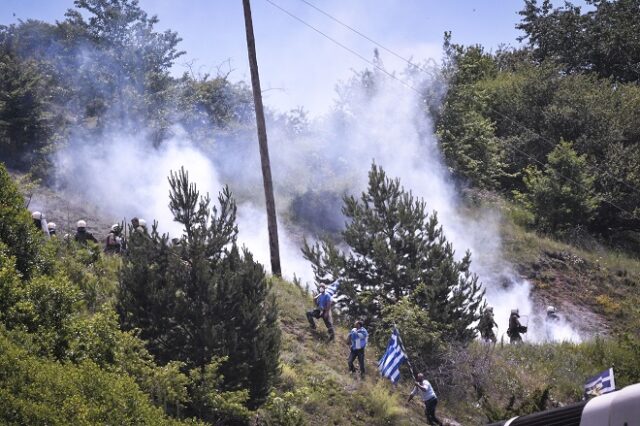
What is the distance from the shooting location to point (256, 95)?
2791cm

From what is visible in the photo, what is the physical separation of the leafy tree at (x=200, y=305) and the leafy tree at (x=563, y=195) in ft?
76.6

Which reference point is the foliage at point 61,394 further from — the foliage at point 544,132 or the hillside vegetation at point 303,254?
the foliage at point 544,132

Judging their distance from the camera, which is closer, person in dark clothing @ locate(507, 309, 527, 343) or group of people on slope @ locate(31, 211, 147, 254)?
group of people on slope @ locate(31, 211, 147, 254)

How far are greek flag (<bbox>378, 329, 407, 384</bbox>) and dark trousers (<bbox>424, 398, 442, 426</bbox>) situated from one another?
1.03 meters

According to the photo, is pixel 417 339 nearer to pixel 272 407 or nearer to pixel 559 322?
pixel 272 407

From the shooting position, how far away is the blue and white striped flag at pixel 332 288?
25.1m

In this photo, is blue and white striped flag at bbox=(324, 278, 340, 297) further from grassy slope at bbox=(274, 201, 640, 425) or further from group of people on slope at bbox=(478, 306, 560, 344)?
group of people on slope at bbox=(478, 306, 560, 344)

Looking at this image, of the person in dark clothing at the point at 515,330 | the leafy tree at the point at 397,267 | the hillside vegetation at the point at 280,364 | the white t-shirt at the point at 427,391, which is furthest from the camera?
the person in dark clothing at the point at 515,330

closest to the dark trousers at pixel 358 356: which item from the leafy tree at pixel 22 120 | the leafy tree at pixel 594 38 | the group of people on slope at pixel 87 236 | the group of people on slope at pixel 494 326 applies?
the group of people on slope at pixel 494 326

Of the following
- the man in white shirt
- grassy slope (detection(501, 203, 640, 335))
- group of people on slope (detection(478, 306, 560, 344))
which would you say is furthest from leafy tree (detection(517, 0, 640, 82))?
the man in white shirt

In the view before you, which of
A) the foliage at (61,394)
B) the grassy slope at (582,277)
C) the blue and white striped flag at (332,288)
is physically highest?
the grassy slope at (582,277)

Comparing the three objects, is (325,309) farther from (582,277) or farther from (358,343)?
(582,277)

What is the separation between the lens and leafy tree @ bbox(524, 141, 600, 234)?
4072cm

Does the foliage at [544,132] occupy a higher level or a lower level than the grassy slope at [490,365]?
higher
